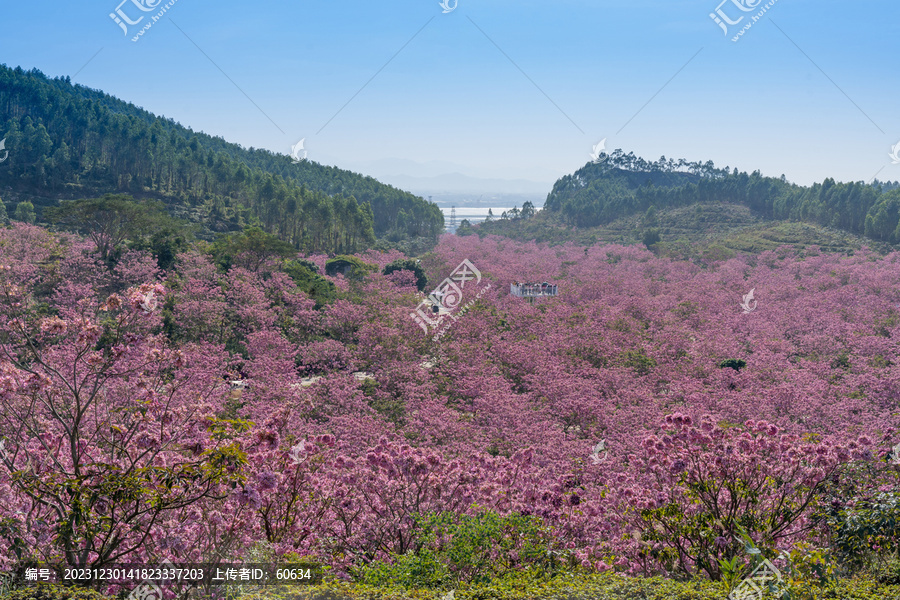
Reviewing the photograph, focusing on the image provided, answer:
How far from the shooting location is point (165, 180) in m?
64.1

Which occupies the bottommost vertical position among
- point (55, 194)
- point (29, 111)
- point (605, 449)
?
point (605, 449)

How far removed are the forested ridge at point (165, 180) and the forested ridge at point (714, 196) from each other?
28.2 m

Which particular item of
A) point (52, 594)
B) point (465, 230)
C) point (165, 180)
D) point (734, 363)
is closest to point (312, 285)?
point (734, 363)

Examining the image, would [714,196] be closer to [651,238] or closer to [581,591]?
[651,238]

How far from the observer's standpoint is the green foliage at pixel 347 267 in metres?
37.3

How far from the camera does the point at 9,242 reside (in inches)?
1073

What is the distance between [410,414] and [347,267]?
90.9 feet

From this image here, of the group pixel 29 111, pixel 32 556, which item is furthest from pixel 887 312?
pixel 29 111

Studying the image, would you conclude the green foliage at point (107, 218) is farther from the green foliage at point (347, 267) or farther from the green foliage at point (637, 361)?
the green foliage at point (637, 361)

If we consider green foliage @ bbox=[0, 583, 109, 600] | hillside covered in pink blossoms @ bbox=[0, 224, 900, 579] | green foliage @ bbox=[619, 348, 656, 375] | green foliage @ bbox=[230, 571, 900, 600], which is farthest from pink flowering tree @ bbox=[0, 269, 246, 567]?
green foliage @ bbox=[619, 348, 656, 375]

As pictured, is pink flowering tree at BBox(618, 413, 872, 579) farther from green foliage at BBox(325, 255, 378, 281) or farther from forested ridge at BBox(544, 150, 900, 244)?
forested ridge at BBox(544, 150, 900, 244)

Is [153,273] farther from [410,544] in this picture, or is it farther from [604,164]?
[604,164]

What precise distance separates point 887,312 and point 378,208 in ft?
193

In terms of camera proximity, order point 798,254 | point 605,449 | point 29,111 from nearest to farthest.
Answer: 1. point 605,449
2. point 798,254
3. point 29,111
